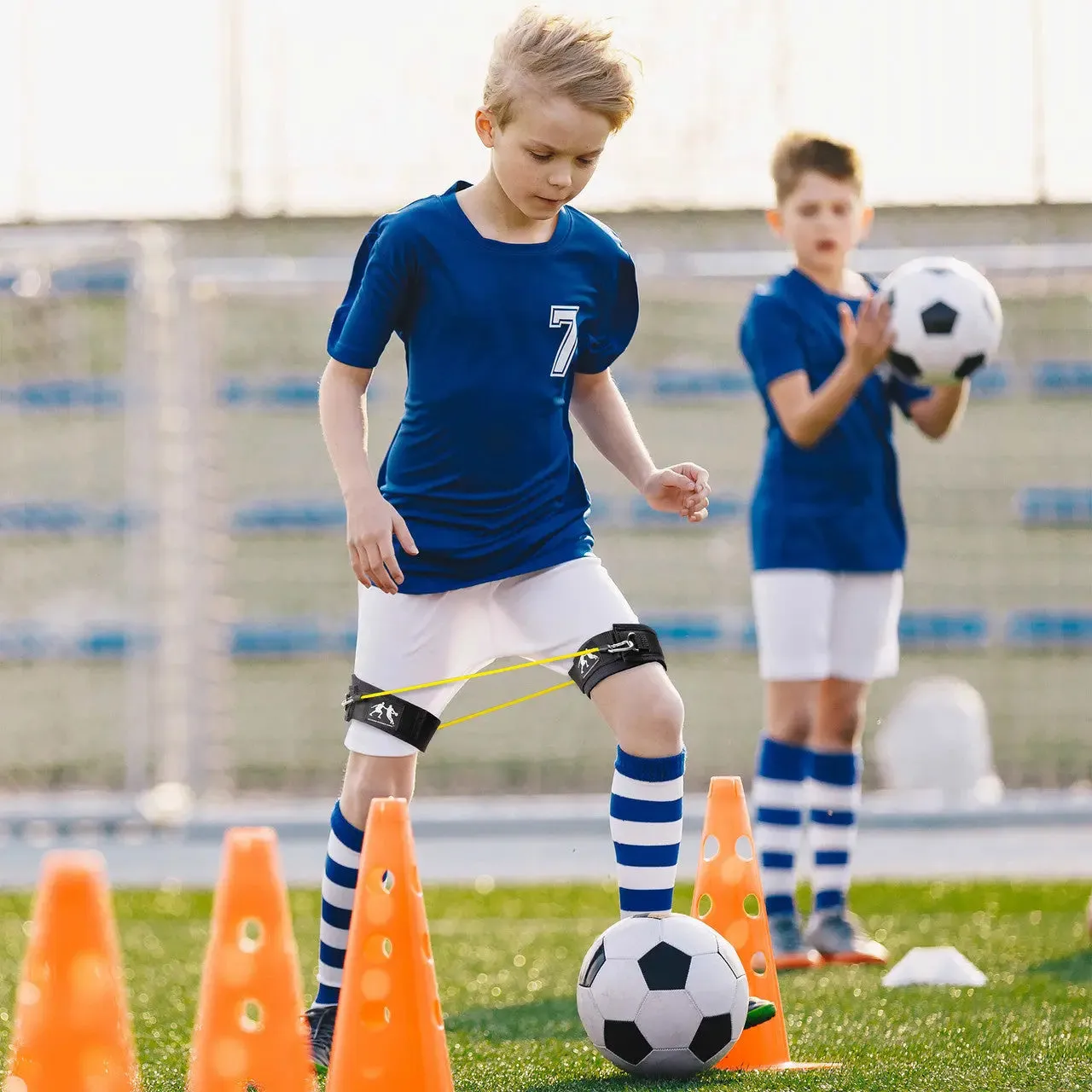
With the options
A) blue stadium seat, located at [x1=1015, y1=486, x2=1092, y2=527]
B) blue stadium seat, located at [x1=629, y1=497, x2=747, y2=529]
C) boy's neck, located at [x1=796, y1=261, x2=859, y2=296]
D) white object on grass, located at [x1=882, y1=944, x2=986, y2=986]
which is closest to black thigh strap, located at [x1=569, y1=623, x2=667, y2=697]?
white object on grass, located at [x1=882, y1=944, x2=986, y2=986]

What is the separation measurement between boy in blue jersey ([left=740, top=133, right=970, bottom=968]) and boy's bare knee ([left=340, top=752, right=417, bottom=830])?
1.53 metres

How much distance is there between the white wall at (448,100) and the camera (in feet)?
30.2

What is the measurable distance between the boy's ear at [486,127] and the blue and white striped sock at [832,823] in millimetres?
2083

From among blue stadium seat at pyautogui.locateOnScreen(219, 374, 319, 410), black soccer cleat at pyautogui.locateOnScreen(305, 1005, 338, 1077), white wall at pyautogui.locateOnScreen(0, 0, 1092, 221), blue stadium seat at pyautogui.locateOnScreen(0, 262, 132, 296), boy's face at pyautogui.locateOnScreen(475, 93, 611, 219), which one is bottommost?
black soccer cleat at pyautogui.locateOnScreen(305, 1005, 338, 1077)

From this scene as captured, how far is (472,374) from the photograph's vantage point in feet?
10.4

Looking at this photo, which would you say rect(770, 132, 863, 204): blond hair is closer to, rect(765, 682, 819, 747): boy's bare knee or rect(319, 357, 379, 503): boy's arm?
rect(765, 682, 819, 747): boy's bare knee

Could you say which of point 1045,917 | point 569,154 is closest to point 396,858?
point 569,154

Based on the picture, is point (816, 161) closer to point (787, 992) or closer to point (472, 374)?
point (472, 374)

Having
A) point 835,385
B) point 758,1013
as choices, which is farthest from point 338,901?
point 835,385

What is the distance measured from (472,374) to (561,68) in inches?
20.6

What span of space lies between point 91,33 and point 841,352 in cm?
622

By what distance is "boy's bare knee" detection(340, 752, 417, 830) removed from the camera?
3.18 m

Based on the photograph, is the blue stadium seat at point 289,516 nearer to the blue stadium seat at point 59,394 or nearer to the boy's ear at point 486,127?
the blue stadium seat at point 59,394

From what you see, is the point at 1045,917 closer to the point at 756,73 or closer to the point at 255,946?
the point at 255,946
